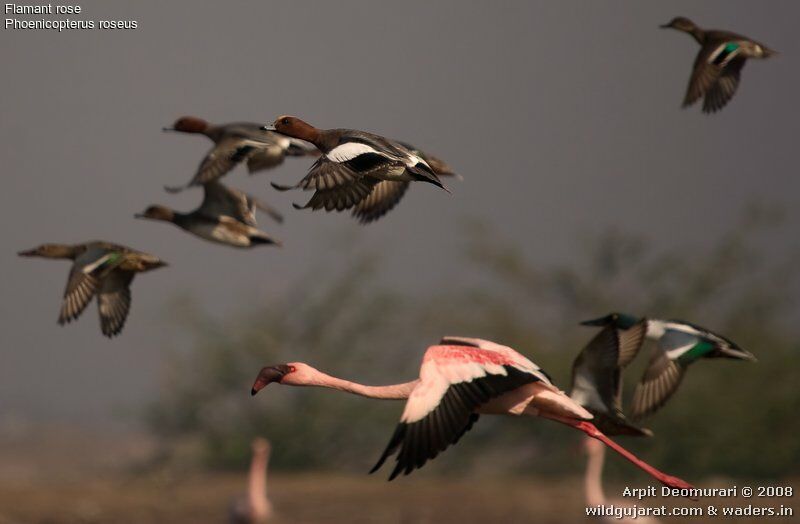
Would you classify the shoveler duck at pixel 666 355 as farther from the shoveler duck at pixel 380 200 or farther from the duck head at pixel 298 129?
the duck head at pixel 298 129

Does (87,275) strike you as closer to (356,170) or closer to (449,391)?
(356,170)

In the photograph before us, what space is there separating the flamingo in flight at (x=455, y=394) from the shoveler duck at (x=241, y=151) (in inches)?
104

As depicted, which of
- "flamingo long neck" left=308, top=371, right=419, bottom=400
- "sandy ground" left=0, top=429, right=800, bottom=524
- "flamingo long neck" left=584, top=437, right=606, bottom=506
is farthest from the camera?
"sandy ground" left=0, top=429, right=800, bottom=524

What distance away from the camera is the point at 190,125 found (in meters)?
11.5

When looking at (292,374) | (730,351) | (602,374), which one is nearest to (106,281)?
(292,374)

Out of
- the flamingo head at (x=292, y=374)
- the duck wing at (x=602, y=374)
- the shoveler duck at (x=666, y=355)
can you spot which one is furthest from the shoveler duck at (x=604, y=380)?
the flamingo head at (x=292, y=374)

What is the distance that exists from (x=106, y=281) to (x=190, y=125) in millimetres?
1670

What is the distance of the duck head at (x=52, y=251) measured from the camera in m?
11.3

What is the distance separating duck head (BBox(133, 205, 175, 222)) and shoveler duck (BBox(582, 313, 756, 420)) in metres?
4.08

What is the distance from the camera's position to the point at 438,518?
16.8 meters

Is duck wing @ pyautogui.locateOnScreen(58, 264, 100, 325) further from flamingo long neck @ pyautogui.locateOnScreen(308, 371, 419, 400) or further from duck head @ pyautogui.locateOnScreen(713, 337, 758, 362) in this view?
duck head @ pyautogui.locateOnScreen(713, 337, 758, 362)

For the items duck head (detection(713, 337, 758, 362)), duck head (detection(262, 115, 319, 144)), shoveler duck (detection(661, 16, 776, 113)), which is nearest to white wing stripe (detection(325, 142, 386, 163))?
duck head (detection(262, 115, 319, 144))

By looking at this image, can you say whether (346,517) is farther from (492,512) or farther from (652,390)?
(652,390)

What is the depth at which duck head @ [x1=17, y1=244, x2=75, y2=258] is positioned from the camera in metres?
11.3
